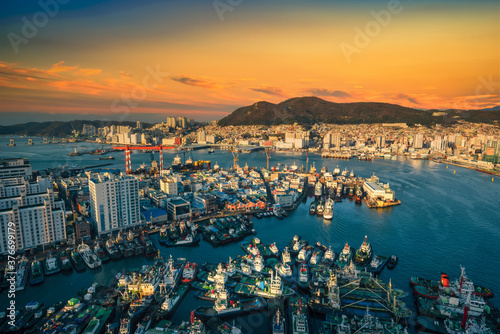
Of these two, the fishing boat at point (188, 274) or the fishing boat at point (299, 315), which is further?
A: the fishing boat at point (188, 274)

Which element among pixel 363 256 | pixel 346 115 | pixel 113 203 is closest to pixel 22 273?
pixel 113 203

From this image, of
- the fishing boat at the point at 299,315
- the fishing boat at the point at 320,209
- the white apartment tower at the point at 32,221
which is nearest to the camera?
the fishing boat at the point at 299,315

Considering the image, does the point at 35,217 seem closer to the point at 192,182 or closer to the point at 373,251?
the point at 192,182

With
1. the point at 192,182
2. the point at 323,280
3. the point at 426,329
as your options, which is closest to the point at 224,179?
the point at 192,182

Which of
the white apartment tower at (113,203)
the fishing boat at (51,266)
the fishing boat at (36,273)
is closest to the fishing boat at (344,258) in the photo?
the white apartment tower at (113,203)

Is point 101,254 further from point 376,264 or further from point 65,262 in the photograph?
point 376,264

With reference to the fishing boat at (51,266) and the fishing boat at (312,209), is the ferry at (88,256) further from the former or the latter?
the fishing boat at (312,209)
